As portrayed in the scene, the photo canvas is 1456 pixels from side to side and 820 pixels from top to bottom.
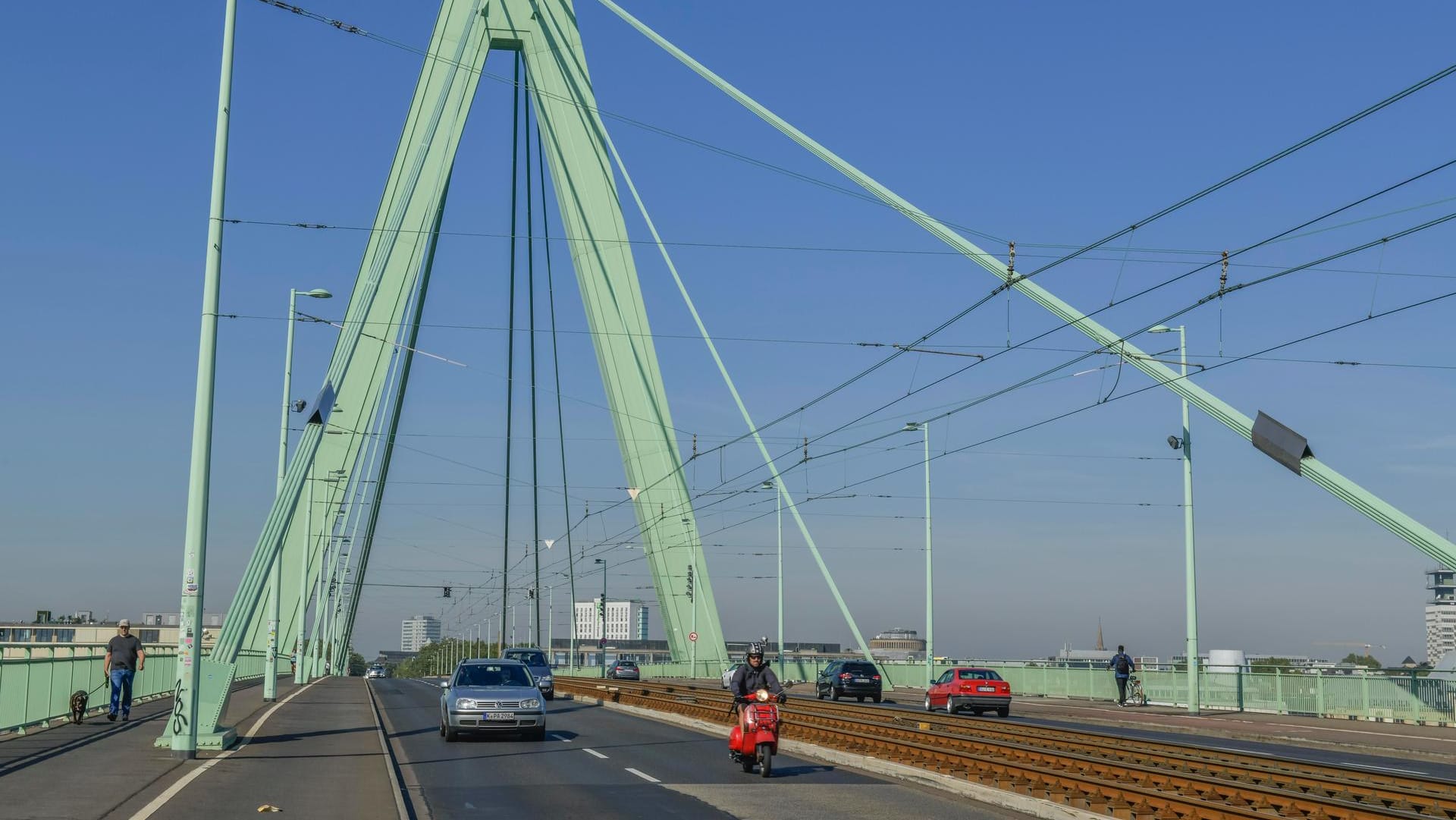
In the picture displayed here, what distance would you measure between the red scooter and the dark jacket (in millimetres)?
Result: 72

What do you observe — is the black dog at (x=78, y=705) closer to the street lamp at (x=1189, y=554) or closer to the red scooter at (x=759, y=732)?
the red scooter at (x=759, y=732)

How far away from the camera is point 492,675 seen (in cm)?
2625

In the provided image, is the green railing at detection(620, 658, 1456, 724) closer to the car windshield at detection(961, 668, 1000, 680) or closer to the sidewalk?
the sidewalk

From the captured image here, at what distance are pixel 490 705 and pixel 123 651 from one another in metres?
6.69

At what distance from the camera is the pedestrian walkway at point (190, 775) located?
13406mm

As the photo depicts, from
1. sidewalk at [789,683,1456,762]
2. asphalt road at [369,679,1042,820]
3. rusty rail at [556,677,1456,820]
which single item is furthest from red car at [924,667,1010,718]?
asphalt road at [369,679,1042,820]

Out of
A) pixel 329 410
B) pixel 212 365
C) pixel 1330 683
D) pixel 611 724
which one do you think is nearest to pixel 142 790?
pixel 212 365

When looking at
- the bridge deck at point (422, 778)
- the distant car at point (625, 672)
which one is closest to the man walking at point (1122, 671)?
the bridge deck at point (422, 778)

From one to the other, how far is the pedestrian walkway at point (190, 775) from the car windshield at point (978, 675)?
18.7 meters

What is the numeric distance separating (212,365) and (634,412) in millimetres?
32229

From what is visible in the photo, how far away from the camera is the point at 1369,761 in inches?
896

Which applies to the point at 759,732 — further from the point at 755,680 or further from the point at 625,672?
the point at 625,672

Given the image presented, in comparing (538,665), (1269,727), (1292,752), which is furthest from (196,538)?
(538,665)

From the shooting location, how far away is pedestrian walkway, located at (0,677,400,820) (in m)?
13.4
